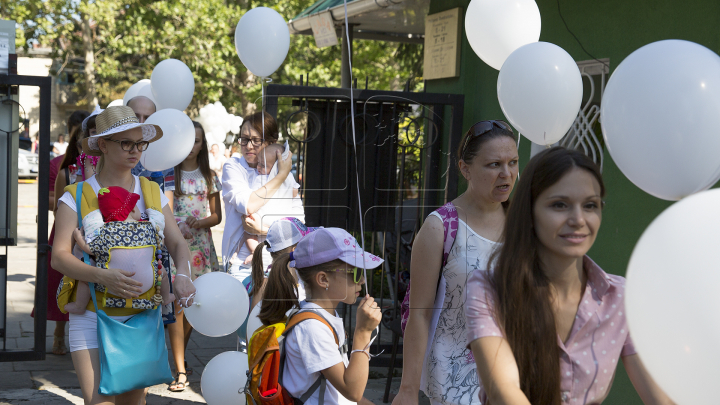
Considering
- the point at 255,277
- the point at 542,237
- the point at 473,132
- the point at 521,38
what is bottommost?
the point at 255,277

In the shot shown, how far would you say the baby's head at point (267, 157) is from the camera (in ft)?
11.7

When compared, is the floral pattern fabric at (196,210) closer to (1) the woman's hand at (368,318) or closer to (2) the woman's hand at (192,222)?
(2) the woman's hand at (192,222)

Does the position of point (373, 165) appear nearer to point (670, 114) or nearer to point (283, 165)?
point (283, 165)

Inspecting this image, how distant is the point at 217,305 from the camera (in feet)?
11.1

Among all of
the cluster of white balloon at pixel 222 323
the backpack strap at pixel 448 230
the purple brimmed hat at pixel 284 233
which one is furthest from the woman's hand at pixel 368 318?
the cluster of white balloon at pixel 222 323

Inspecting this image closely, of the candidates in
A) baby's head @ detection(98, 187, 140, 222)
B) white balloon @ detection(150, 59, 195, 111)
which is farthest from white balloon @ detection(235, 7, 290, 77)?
baby's head @ detection(98, 187, 140, 222)

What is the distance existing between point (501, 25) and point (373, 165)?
976mm

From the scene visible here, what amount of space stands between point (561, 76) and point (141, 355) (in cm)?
216

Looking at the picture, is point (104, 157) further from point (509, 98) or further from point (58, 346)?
point (58, 346)

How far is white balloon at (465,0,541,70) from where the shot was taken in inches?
134

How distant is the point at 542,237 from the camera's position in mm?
1720

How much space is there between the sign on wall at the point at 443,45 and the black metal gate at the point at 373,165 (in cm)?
135

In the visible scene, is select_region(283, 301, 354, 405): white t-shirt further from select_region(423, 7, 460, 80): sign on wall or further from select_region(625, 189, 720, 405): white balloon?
select_region(423, 7, 460, 80): sign on wall

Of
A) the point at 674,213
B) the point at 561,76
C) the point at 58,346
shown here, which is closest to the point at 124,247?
the point at 561,76
